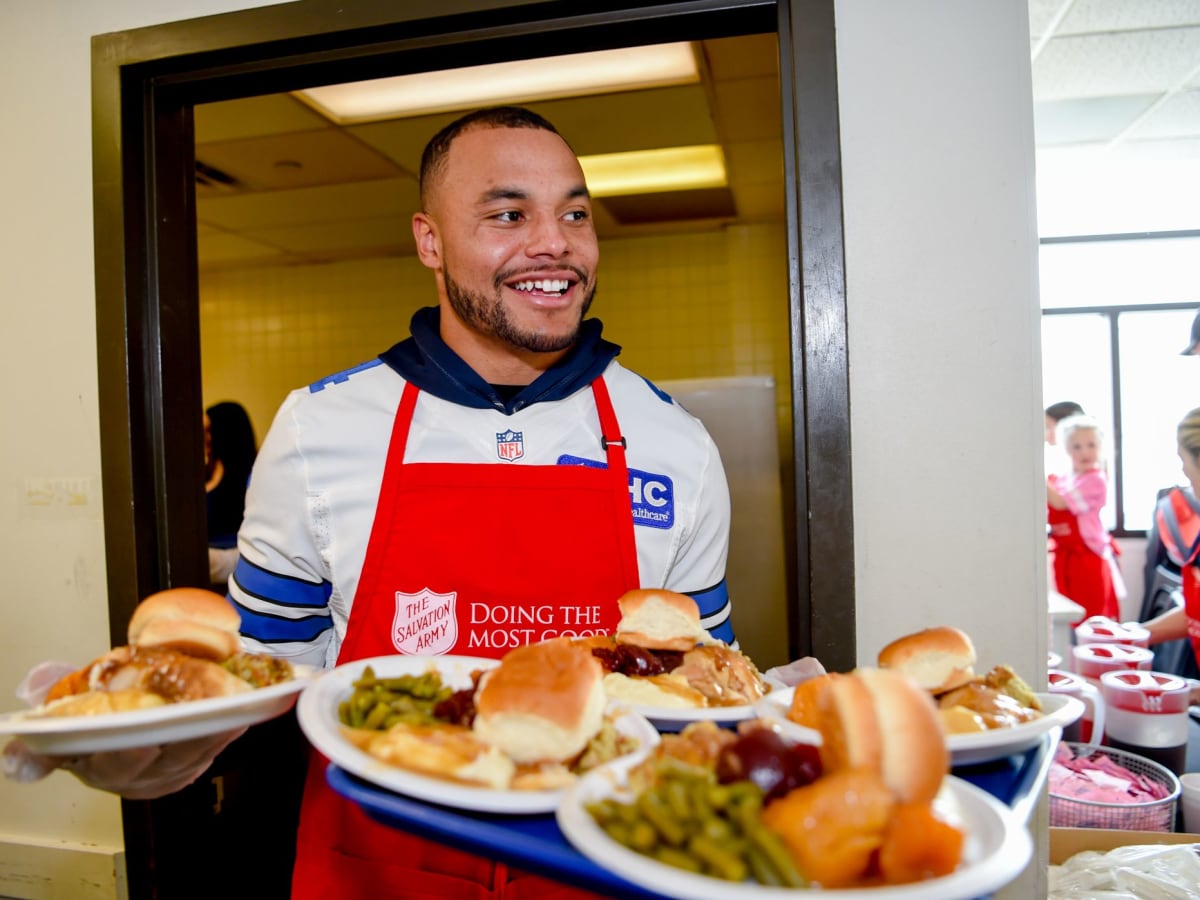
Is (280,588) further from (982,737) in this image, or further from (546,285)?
(982,737)

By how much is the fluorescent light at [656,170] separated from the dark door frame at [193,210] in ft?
10.3

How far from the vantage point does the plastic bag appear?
2.01 metres

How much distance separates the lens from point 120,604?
219cm

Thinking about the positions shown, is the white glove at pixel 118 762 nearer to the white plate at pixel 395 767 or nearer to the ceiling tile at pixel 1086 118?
the white plate at pixel 395 767

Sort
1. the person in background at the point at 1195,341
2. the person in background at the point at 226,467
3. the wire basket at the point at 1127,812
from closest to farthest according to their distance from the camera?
the wire basket at the point at 1127,812, the person in background at the point at 1195,341, the person in background at the point at 226,467

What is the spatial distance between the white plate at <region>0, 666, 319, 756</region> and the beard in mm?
1107

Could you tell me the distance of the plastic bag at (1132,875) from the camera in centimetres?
201

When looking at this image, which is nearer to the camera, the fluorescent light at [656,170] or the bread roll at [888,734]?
the bread roll at [888,734]

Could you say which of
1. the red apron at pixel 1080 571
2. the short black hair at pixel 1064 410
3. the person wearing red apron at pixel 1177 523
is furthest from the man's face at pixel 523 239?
the short black hair at pixel 1064 410

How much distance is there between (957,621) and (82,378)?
7.63ft

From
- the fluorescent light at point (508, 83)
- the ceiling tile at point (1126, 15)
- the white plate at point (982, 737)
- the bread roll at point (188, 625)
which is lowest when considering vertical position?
the white plate at point (982, 737)

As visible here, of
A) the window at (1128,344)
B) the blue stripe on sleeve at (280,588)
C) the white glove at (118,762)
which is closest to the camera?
the white glove at (118,762)

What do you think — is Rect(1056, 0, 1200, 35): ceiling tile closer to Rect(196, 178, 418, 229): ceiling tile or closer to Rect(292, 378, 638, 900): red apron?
Rect(292, 378, 638, 900): red apron

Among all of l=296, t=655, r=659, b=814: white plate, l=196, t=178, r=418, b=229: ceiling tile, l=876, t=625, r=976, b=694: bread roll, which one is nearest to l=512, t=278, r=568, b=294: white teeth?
l=296, t=655, r=659, b=814: white plate
